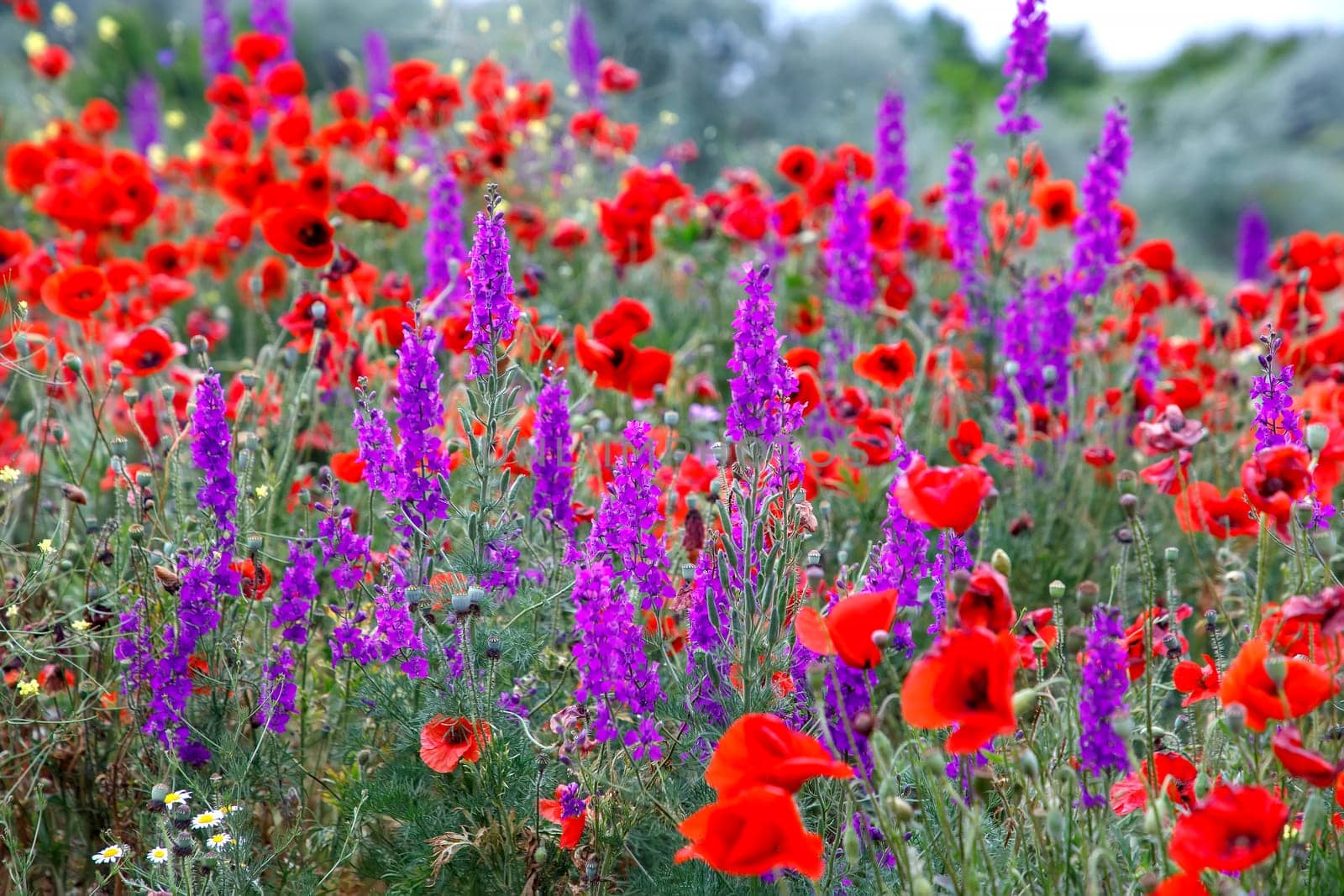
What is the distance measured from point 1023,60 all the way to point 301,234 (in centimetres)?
212

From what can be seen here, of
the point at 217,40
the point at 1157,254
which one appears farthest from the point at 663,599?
the point at 217,40

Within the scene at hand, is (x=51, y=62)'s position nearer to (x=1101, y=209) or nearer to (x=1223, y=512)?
(x=1101, y=209)

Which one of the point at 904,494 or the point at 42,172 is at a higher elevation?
the point at 42,172

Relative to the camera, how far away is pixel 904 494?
52.3 inches

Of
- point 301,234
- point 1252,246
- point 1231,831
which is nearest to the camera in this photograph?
point 1231,831

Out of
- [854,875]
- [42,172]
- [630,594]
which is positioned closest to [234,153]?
[42,172]

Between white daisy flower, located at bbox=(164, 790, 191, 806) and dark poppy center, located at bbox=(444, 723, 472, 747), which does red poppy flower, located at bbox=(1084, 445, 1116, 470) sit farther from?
white daisy flower, located at bbox=(164, 790, 191, 806)

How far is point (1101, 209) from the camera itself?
3398 mm

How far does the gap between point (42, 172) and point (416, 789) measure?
3.73m

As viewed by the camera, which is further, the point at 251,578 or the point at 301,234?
the point at 301,234

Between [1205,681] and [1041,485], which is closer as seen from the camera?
[1205,681]

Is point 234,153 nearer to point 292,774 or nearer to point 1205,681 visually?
point 292,774

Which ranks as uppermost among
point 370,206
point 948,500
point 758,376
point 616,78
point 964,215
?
point 616,78

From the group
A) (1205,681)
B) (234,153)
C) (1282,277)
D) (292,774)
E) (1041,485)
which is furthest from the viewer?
(234,153)
